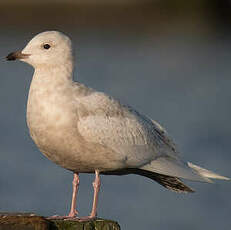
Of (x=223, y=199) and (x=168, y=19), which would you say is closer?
(x=223, y=199)

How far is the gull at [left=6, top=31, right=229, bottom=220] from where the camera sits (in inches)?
365

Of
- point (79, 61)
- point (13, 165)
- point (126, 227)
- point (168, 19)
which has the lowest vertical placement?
point (126, 227)

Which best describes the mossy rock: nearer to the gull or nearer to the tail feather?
the gull

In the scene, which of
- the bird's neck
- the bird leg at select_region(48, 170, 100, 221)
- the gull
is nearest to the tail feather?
the gull

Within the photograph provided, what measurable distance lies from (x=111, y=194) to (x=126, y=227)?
1.89 m

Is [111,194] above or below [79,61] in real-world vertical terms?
below

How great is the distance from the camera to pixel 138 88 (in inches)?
1171

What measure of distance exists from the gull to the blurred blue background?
6.55 meters

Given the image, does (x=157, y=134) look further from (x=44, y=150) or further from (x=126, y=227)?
(x=126, y=227)

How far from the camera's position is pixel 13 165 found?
2061cm

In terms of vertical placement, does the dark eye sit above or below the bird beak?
above

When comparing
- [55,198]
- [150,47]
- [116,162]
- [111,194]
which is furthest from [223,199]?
[150,47]

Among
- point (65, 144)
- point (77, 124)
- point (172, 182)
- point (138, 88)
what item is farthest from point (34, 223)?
point (138, 88)

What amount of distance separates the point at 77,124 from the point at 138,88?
67.2 ft
